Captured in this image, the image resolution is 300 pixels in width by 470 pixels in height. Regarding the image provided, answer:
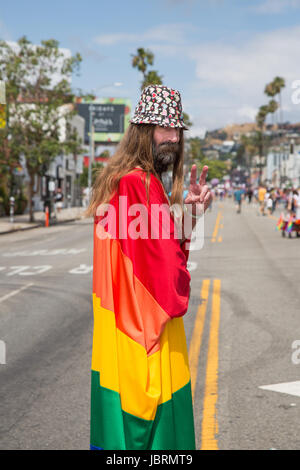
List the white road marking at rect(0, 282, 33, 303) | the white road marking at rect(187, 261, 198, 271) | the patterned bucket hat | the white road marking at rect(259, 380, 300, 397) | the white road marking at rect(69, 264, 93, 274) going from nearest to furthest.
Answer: the patterned bucket hat → the white road marking at rect(259, 380, 300, 397) → the white road marking at rect(0, 282, 33, 303) → the white road marking at rect(69, 264, 93, 274) → the white road marking at rect(187, 261, 198, 271)

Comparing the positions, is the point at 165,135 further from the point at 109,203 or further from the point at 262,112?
the point at 262,112

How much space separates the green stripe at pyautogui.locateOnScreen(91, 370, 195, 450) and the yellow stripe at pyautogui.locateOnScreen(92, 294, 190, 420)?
1.1 inches

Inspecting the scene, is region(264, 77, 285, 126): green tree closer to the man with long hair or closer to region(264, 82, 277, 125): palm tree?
region(264, 82, 277, 125): palm tree

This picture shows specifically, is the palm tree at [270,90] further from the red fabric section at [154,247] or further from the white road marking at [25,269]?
the red fabric section at [154,247]

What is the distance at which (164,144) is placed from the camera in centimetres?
281

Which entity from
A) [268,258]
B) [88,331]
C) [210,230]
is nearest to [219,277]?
[268,258]

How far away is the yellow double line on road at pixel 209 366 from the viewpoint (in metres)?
4.98

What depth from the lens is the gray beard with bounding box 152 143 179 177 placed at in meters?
2.81

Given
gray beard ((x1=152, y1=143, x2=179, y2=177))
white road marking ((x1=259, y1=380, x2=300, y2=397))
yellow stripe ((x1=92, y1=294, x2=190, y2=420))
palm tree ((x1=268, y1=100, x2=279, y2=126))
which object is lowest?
white road marking ((x1=259, y1=380, x2=300, y2=397))

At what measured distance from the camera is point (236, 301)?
10.8 metres

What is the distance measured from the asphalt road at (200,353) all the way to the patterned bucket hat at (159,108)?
2.73 meters

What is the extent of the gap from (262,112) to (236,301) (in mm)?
85129

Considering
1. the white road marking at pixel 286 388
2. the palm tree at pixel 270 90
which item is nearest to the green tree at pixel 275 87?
the palm tree at pixel 270 90

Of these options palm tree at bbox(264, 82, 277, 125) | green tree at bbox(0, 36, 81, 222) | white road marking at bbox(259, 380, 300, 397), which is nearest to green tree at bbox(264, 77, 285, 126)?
palm tree at bbox(264, 82, 277, 125)
